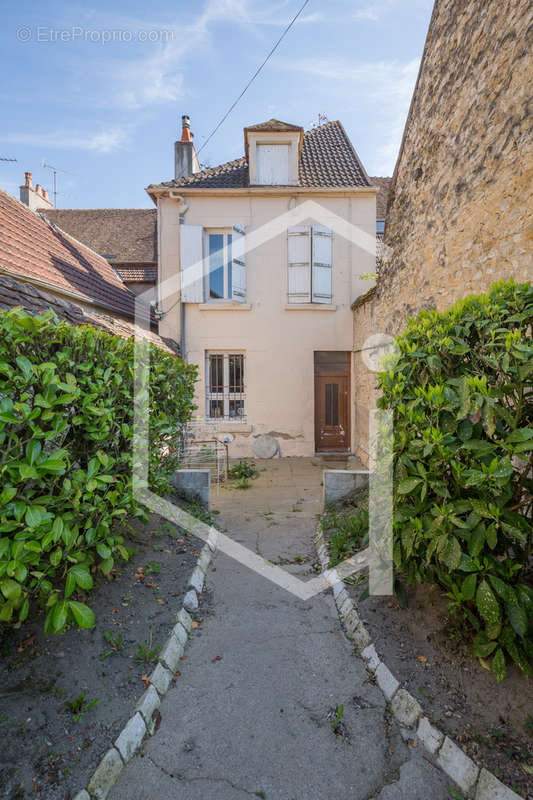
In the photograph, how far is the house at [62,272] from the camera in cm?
571

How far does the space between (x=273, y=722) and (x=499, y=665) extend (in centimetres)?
120

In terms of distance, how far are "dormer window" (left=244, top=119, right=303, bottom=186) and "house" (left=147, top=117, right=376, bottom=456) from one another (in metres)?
0.02

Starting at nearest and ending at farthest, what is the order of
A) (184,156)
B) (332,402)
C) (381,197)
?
(332,402) → (184,156) → (381,197)

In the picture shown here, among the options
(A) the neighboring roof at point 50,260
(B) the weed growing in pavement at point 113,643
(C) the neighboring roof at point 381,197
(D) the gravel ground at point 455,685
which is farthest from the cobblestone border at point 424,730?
(C) the neighboring roof at point 381,197

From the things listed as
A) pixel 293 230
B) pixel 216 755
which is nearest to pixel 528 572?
pixel 216 755

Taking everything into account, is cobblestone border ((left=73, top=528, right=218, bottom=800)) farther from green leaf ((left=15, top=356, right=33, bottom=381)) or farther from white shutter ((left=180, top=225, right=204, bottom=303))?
white shutter ((left=180, top=225, right=204, bottom=303))

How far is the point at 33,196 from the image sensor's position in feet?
48.5

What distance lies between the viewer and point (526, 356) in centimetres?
199

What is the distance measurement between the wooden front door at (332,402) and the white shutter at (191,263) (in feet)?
9.92

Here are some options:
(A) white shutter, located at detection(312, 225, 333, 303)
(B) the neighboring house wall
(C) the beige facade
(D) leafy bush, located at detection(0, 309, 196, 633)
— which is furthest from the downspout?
(D) leafy bush, located at detection(0, 309, 196, 633)

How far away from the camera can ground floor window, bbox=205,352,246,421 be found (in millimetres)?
9562

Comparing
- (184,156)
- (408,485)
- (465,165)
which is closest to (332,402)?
(465,165)

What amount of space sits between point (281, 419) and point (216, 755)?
24.9 feet

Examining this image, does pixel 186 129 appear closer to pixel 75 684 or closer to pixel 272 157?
pixel 272 157
